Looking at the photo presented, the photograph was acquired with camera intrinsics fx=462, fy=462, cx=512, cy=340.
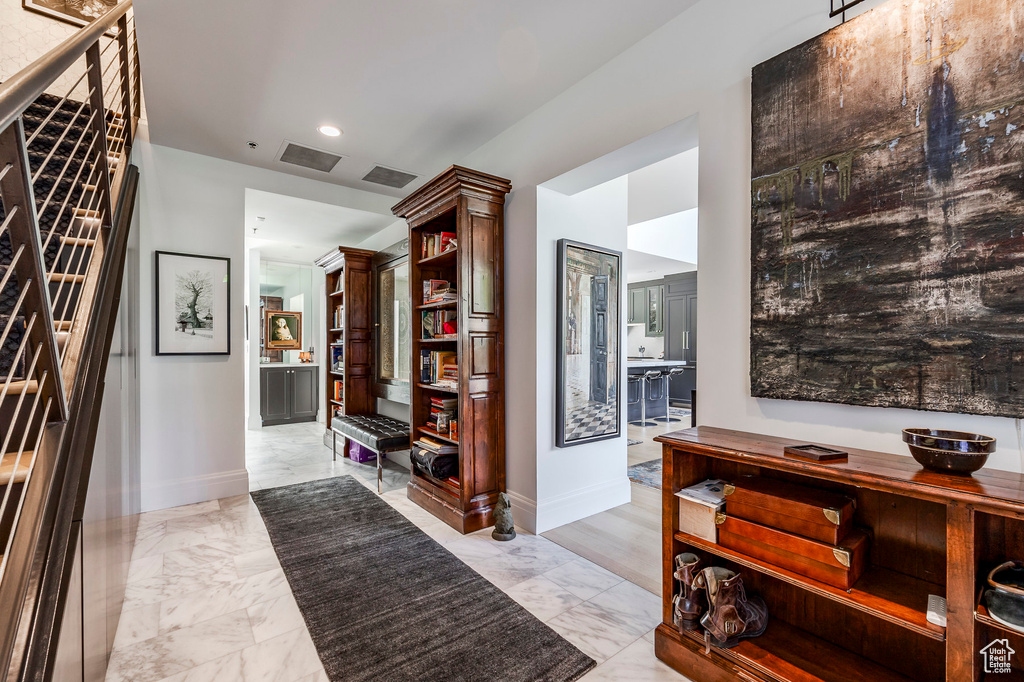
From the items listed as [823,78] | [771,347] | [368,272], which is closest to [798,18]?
[823,78]

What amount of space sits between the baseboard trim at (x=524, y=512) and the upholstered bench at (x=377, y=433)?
48.8 inches

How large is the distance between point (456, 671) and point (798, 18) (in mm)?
2867

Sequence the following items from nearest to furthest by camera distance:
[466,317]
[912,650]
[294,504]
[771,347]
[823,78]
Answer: [912,650] → [823,78] → [771,347] → [466,317] → [294,504]

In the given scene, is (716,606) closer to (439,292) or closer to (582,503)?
(582,503)

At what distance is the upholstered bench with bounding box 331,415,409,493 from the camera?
3.92 m

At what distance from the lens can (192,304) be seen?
12.2 feet

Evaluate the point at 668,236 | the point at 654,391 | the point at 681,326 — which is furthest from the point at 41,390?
the point at 681,326

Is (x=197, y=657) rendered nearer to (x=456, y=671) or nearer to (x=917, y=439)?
(x=456, y=671)

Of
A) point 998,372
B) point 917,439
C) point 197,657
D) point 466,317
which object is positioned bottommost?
point 197,657

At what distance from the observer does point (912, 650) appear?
1519 mm

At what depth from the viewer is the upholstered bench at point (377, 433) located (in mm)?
3922

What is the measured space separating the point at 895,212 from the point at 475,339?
2.26 meters

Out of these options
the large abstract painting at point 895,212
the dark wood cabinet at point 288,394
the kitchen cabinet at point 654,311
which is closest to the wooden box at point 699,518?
the large abstract painting at point 895,212

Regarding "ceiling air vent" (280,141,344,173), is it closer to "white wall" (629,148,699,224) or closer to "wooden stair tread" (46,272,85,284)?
"wooden stair tread" (46,272,85,284)
